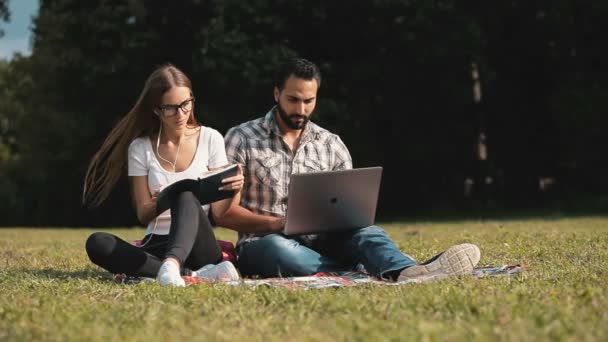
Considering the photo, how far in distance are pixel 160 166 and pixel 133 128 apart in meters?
0.37

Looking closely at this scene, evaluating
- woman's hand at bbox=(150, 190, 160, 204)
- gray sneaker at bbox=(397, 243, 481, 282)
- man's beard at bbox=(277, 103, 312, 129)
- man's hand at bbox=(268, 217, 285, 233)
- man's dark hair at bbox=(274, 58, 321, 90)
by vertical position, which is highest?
man's dark hair at bbox=(274, 58, 321, 90)

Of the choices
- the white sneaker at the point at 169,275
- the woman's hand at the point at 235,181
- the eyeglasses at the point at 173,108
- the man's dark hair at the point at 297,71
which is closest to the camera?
the white sneaker at the point at 169,275

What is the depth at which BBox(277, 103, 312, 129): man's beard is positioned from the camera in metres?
6.21

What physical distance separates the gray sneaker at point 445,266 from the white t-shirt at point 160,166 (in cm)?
162

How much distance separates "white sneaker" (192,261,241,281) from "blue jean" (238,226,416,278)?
29cm

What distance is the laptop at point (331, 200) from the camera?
18.5ft

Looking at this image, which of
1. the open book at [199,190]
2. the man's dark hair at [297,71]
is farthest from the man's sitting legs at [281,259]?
the man's dark hair at [297,71]

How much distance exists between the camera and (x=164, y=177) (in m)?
6.05

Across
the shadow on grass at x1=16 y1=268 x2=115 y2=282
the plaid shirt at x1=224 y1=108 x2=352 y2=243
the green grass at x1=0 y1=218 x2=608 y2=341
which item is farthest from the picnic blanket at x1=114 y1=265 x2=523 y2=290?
the plaid shirt at x1=224 y1=108 x2=352 y2=243

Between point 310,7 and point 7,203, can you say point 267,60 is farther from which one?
point 7,203

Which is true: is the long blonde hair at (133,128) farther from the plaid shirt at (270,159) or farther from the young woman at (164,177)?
the plaid shirt at (270,159)

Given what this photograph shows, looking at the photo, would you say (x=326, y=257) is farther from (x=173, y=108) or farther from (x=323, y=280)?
(x=173, y=108)

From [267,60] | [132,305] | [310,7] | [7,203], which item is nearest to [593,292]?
[132,305]

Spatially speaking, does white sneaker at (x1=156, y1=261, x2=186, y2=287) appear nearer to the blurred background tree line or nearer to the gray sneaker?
the gray sneaker
